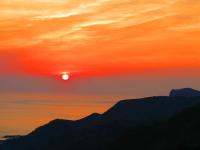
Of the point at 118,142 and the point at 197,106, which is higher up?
the point at 197,106

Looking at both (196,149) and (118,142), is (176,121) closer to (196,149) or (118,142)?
(118,142)

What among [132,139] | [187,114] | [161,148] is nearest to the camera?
[161,148]

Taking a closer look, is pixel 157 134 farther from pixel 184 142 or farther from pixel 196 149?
pixel 196 149

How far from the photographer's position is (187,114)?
171125 mm

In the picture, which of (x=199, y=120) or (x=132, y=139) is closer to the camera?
(x=199, y=120)

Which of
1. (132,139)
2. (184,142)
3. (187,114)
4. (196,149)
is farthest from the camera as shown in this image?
(132,139)

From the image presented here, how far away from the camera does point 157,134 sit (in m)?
176

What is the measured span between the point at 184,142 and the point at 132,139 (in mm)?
45369

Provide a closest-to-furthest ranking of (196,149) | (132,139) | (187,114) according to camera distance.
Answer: (196,149) < (187,114) < (132,139)

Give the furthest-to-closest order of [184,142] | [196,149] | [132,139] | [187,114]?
1. [132,139]
2. [187,114]
3. [184,142]
4. [196,149]

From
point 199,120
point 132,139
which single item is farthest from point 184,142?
point 132,139

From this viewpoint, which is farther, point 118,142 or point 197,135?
point 118,142

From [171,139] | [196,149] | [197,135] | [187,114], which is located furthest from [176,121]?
[196,149]

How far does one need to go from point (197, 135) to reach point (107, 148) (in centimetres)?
4989
